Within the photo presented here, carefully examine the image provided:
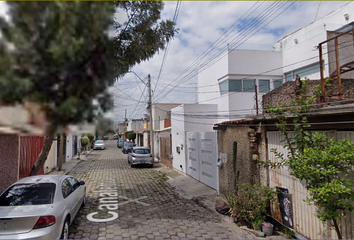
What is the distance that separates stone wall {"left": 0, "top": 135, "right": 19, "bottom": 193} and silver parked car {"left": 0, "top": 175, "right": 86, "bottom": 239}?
2.79m

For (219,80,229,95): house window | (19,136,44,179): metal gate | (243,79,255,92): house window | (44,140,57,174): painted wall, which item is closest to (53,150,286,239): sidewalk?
(219,80,229,95): house window

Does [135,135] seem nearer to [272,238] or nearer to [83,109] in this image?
[272,238]

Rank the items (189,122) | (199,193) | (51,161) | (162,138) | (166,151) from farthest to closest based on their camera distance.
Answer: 1. (162,138)
2. (166,151)
3. (51,161)
4. (189,122)
5. (199,193)

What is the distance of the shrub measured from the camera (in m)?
5.57

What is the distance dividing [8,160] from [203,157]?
768 cm

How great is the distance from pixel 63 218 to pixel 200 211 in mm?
4044

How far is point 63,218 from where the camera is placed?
4.52 m

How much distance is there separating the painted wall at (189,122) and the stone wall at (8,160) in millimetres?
8206

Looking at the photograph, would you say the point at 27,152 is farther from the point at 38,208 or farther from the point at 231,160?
the point at 231,160

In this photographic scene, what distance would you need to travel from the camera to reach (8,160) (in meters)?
7.53

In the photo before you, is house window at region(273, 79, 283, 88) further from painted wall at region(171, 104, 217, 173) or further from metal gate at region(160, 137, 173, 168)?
metal gate at region(160, 137, 173, 168)

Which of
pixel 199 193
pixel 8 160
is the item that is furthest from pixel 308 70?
pixel 8 160

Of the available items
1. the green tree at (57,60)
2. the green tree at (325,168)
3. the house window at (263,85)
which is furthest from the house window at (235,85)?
the green tree at (57,60)

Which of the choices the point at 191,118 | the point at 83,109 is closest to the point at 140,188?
the point at 191,118
